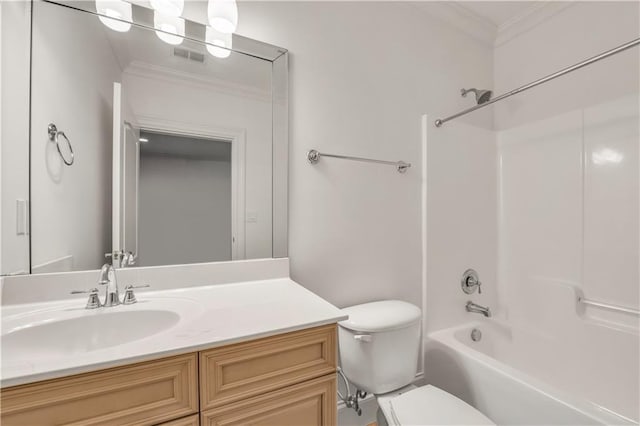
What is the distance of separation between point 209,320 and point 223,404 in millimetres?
215

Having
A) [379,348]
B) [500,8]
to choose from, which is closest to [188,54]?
[379,348]

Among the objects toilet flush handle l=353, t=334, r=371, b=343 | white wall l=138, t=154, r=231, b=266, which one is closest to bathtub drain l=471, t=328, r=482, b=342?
toilet flush handle l=353, t=334, r=371, b=343

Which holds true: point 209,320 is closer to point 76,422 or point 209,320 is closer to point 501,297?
point 76,422

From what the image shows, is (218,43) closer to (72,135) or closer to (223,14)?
(223,14)

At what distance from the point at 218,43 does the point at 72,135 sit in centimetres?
66

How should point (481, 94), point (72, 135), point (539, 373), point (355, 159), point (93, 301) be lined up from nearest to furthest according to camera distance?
point (93, 301) → point (72, 135) → point (355, 159) → point (539, 373) → point (481, 94)

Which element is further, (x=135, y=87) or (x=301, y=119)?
(x=301, y=119)

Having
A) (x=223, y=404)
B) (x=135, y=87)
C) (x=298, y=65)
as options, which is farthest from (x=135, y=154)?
(x=223, y=404)

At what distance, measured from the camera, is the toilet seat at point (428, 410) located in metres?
1.01

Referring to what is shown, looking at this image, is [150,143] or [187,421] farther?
[150,143]

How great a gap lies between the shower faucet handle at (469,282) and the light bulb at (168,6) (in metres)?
2.03

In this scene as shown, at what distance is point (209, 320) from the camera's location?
804 millimetres

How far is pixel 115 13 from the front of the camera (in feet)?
3.38

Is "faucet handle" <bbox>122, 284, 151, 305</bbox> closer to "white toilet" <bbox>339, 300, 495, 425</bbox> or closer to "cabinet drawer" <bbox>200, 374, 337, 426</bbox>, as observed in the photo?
"cabinet drawer" <bbox>200, 374, 337, 426</bbox>
